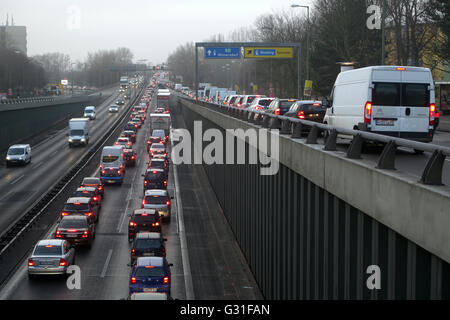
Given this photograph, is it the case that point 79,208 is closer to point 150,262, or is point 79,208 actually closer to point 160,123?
point 150,262

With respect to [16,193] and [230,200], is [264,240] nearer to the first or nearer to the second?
[230,200]

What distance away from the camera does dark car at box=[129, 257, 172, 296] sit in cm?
2019

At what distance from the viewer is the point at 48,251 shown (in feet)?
78.4

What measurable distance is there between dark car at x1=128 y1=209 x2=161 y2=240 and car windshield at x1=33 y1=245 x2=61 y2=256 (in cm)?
679

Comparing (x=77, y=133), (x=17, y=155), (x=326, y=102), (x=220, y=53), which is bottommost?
(x=17, y=155)

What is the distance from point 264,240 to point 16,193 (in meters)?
29.3

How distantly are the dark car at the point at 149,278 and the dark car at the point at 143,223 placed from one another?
9.83m

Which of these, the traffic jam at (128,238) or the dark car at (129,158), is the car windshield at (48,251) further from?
the dark car at (129,158)

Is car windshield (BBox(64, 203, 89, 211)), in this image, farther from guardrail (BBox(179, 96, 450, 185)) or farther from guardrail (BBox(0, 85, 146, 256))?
guardrail (BBox(179, 96, 450, 185))

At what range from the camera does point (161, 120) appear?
78250mm

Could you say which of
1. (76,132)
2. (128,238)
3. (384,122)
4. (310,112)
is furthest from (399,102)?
(76,132)

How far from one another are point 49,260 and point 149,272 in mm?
4988

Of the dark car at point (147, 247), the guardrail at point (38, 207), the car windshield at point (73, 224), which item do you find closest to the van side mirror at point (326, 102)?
the dark car at point (147, 247)
